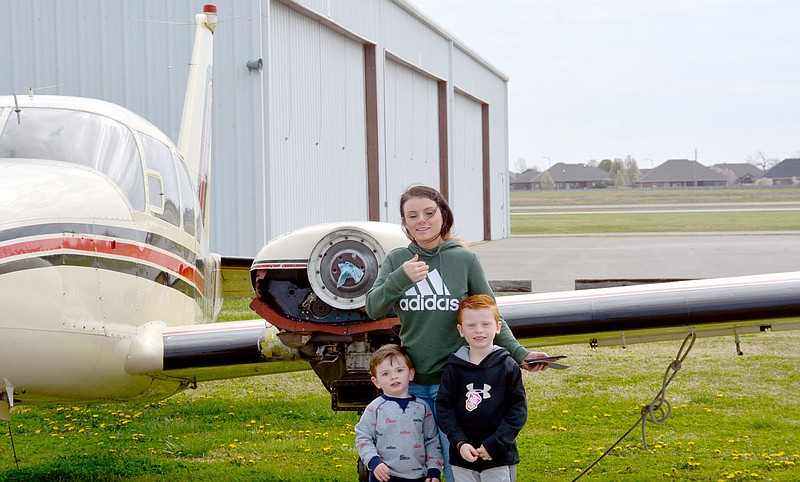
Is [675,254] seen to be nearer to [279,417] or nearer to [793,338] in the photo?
[793,338]

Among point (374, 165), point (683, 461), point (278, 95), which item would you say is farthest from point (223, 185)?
point (683, 461)

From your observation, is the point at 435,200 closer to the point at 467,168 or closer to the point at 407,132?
the point at 407,132

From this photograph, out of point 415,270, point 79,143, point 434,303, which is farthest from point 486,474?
point 79,143

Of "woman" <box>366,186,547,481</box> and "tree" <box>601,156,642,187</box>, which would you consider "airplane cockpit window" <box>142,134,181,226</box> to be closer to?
"woman" <box>366,186,547,481</box>

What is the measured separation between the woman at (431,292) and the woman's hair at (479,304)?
0.37 feet

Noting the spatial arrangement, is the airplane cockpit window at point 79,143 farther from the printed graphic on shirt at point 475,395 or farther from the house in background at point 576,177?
the house in background at point 576,177

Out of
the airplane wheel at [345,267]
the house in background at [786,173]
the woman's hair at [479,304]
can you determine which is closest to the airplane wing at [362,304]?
the airplane wheel at [345,267]

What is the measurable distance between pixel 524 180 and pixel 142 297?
535 ft

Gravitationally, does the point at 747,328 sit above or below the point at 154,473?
above

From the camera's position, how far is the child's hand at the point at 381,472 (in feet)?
12.8

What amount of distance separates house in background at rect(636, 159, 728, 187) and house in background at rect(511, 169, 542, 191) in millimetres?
18975

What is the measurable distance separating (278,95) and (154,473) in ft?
40.8

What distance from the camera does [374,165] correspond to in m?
24.5

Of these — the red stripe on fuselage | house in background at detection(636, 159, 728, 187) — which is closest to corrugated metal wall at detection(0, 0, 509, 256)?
the red stripe on fuselage
